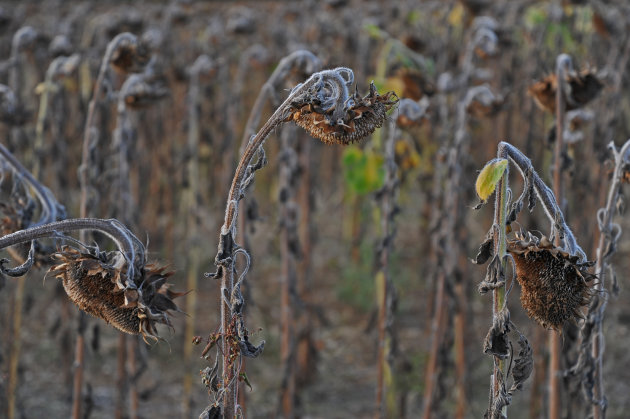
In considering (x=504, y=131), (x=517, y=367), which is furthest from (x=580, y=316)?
(x=504, y=131)

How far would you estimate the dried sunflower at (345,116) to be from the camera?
1382 mm

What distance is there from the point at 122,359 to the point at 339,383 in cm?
151

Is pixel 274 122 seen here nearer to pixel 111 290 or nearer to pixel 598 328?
pixel 111 290

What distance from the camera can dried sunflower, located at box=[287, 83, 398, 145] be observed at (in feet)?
4.53

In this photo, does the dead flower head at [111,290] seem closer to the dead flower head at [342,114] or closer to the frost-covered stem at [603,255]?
the dead flower head at [342,114]

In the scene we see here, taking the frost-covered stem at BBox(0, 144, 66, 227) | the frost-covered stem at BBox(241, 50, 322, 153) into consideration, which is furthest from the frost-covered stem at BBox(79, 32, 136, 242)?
the frost-covered stem at BBox(241, 50, 322, 153)

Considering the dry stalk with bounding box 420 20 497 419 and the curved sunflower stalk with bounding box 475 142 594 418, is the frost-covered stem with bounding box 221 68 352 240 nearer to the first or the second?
the curved sunflower stalk with bounding box 475 142 594 418

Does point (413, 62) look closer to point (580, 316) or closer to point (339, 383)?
point (339, 383)

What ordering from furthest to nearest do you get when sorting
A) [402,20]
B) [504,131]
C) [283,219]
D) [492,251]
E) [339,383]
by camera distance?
1. [402,20]
2. [504,131]
3. [339,383]
4. [283,219]
5. [492,251]

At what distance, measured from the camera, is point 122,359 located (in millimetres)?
2861

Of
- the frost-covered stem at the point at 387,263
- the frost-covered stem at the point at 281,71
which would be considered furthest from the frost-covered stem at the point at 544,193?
the frost-covered stem at the point at 387,263

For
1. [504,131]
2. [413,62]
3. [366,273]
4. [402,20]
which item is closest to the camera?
[413,62]

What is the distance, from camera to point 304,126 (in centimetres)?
142

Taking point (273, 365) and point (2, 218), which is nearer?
point (2, 218)
